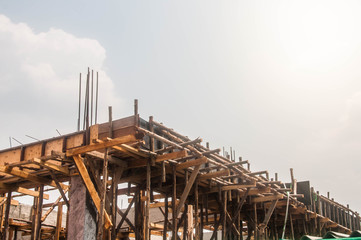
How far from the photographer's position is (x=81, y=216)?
43.7 feet

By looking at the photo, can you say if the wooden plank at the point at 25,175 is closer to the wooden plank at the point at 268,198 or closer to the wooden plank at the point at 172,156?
the wooden plank at the point at 172,156

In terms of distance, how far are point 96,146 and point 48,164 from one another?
8.10 ft

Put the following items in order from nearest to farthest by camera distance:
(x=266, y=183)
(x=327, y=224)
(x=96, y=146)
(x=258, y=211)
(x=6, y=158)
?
(x=96, y=146) → (x=6, y=158) → (x=266, y=183) → (x=258, y=211) → (x=327, y=224)

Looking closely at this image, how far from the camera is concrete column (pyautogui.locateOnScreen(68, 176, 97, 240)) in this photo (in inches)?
518

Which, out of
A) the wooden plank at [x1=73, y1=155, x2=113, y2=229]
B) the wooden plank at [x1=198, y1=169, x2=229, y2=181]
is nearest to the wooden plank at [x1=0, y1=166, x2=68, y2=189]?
the wooden plank at [x1=73, y1=155, x2=113, y2=229]

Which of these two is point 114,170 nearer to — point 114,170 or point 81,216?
point 114,170

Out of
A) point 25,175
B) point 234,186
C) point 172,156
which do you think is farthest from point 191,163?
point 25,175

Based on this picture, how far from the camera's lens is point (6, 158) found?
15805mm

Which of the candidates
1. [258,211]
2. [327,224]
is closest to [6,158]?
[258,211]

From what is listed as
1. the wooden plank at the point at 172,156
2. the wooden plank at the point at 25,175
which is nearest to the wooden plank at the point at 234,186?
the wooden plank at the point at 172,156

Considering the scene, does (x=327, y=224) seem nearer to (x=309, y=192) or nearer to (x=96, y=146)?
(x=309, y=192)

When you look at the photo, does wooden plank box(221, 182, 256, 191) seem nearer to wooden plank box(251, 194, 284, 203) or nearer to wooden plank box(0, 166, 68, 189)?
wooden plank box(251, 194, 284, 203)

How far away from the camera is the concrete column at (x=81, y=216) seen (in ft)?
43.2

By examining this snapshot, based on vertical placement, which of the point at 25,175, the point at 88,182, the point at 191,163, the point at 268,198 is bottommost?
the point at 88,182
